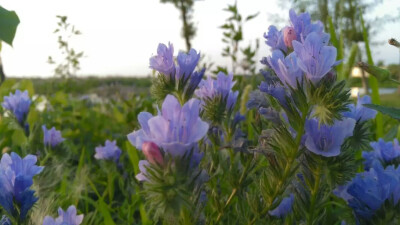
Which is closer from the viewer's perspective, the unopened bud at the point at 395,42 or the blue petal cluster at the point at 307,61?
the blue petal cluster at the point at 307,61

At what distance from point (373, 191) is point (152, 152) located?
1.78ft

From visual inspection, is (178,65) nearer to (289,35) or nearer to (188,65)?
(188,65)

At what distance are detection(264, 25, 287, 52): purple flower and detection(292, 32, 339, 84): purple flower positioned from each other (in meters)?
0.23

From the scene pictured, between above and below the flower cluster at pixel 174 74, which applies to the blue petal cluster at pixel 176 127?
below

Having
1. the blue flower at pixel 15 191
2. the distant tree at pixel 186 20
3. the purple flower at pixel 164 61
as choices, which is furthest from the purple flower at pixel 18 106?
the distant tree at pixel 186 20

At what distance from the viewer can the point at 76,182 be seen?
203cm

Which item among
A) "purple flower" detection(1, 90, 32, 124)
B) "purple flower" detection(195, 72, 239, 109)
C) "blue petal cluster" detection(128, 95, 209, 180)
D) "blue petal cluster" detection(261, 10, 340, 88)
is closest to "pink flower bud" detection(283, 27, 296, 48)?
"blue petal cluster" detection(261, 10, 340, 88)

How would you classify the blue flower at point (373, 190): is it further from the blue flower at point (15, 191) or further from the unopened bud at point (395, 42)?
the blue flower at point (15, 191)

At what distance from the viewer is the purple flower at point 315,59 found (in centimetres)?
83

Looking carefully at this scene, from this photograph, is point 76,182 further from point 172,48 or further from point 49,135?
point 172,48

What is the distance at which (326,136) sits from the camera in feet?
3.05

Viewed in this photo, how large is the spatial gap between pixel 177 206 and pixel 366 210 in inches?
20.0

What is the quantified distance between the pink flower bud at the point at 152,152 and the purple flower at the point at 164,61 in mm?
373

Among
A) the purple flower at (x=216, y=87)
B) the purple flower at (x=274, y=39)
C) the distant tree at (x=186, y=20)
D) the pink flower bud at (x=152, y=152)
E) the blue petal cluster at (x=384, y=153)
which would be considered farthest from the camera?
the distant tree at (x=186, y=20)
